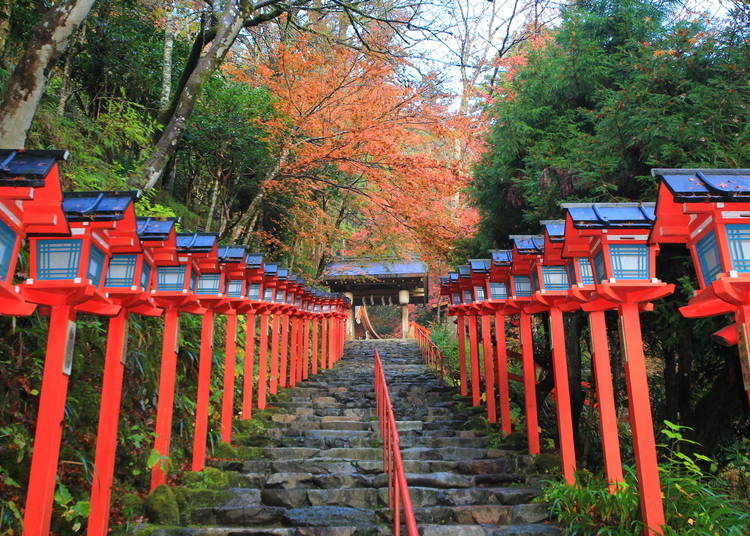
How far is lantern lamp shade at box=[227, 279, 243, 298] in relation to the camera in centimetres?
823

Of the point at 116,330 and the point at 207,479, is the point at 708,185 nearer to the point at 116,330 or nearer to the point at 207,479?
the point at 116,330

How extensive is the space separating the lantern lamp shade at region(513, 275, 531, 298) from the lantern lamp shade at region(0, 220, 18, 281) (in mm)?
6274

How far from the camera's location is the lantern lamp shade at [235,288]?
8.23 m

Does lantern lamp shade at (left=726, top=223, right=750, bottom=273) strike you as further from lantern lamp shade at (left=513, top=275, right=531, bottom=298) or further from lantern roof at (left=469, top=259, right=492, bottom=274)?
lantern roof at (left=469, top=259, right=492, bottom=274)

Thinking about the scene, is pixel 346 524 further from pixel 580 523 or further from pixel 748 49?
pixel 748 49

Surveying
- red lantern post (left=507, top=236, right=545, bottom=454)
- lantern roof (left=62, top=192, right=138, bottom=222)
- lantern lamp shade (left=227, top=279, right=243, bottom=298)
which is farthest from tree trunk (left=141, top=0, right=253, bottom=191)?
red lantern post (left=507, top=236, right=545, bottom=454)

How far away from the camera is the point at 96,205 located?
4.04 meters

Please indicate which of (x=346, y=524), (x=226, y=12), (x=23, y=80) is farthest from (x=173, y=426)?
(x=226, y=12)

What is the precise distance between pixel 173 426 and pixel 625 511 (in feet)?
19.3

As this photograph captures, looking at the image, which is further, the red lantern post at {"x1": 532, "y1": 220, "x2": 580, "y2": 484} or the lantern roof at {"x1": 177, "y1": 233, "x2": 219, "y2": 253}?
the red lantern post at {"x1": 532, "y1": 220, "x2": 580, "y2": 484}

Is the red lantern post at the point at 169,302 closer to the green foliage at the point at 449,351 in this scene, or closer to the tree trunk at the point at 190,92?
the tree trunk at the point at 190,92

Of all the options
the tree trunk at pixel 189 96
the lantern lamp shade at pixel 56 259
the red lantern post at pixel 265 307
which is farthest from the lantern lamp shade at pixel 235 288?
the lantern lamp shade at pixel 56 259

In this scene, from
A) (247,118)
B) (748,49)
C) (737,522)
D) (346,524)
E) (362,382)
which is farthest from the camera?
(362,382)

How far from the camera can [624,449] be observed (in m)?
8.90
